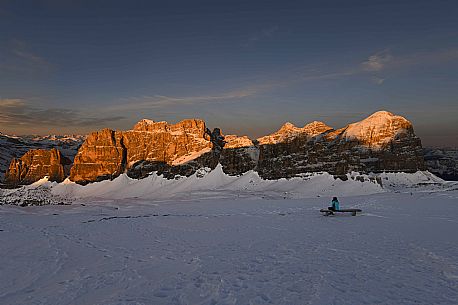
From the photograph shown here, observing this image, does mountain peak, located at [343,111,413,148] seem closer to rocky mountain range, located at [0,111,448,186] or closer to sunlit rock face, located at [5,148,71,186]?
rocky mountain range, located at [0,111,448,186]

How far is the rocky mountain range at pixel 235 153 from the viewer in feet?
280

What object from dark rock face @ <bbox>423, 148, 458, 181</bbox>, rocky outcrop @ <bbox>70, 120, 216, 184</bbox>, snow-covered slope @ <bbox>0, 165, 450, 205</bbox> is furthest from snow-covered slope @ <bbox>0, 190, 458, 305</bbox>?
dark rock face @ <bbox>423, 148, 458, 181</bbox>

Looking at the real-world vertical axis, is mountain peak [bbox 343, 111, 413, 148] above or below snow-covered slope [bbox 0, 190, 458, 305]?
above

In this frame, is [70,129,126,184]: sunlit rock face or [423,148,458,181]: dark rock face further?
[70,129,126,184]: sunlit rock face

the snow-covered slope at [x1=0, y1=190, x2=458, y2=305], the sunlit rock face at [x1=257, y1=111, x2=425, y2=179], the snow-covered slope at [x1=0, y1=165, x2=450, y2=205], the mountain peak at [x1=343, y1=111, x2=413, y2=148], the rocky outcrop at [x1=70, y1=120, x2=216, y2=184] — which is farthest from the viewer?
the rocky outcrop at [x1=70, y1=120, x2=216, y2=184]

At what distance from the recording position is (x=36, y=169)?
167750mm

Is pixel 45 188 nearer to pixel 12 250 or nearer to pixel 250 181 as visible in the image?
pixel 250 181

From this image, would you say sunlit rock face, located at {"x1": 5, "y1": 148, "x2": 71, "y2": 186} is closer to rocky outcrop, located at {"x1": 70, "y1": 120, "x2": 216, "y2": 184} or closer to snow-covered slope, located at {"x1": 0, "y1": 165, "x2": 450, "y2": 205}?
snow-covered slope, located at {"x1": 0, "y1": 165, "x2": 450, "y2": 205}

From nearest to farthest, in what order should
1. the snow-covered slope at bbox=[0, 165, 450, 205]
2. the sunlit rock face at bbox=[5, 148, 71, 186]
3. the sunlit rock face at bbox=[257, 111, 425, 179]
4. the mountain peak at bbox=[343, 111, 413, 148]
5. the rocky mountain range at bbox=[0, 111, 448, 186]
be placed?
the snow-covered slope at bbox=[0, 165, 450, 205] → the sunlit rock face at bbox=[257, 111, 425, 179] → the rocky mountain range at bbox=[0, 111, 448, 186] → the mountain peak at bbox=[343, 111, 413, 148] → the sunlit rock face at bbox=[5, 148, 71, 186]

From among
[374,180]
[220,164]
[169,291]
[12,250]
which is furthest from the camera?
[220,164]

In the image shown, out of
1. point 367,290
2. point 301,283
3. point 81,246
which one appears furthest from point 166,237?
point 367,290

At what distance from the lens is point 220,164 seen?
11450 centimetres

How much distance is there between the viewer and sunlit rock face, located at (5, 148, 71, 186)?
164 metres

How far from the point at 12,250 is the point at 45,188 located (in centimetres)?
14863
